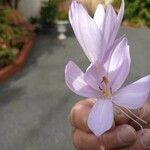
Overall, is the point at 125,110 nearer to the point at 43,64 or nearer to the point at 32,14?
the point at 43,64

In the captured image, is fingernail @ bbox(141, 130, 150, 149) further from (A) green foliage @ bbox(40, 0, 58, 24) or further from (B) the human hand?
(A) green foliage @ bbox(40, 0, 58, 24)

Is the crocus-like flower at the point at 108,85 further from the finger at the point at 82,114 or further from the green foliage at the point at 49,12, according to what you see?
the green foliage at the point at 49,12

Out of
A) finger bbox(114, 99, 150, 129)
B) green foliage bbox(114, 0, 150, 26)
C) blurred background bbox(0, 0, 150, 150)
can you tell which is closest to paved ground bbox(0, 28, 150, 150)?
blurred background bbox(0, 0, 150, 150)

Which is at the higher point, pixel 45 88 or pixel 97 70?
pixel 97 70

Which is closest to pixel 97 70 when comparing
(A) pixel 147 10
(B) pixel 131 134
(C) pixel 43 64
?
(B) pixel 131 134

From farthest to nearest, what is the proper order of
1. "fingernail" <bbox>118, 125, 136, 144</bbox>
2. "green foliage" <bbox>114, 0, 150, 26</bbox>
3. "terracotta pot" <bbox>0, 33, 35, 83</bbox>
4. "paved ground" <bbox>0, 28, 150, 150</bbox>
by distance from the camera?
1. "green foliage" <bbox>114, 0, 150, 26</bbox>
2. "terracotta pot" <bbox>0, 33, 35, 83</bbox>
3. "paved ground" <bbox>0, 28, 150, 150</bbox>
4. "fingernail" <bbox>118, 125, 136, 144</bbox>

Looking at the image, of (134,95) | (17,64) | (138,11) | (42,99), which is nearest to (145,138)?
(134,95)
